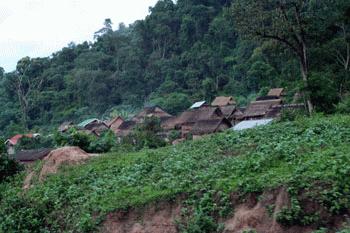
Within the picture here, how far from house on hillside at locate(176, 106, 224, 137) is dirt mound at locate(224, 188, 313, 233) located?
2628cm

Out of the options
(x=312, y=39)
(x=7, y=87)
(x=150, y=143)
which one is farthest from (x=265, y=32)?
(x=7, y=87)

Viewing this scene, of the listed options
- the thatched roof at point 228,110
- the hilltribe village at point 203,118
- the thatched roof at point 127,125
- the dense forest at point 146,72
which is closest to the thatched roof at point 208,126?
the hilltribe village at point 203,118

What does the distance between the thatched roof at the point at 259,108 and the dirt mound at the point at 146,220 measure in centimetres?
2603

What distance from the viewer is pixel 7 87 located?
59.8 meters

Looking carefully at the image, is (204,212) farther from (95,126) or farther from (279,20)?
(95,126)

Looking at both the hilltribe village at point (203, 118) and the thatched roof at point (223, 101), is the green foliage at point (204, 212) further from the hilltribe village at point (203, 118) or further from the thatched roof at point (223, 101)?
the thatched roof at point (223, 101)

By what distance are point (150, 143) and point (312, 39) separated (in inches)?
338

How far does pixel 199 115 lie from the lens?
116 ft

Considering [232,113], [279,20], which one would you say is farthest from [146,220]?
[232,113]

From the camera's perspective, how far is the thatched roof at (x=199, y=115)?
3428 centimetres

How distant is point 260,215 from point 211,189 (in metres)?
1.15

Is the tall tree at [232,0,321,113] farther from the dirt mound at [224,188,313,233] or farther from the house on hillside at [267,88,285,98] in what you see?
the house on hillside at [267,88,285,98]

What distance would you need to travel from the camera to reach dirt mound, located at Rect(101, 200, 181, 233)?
27.1ft

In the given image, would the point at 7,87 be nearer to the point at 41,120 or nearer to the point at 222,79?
the point at 41,120
